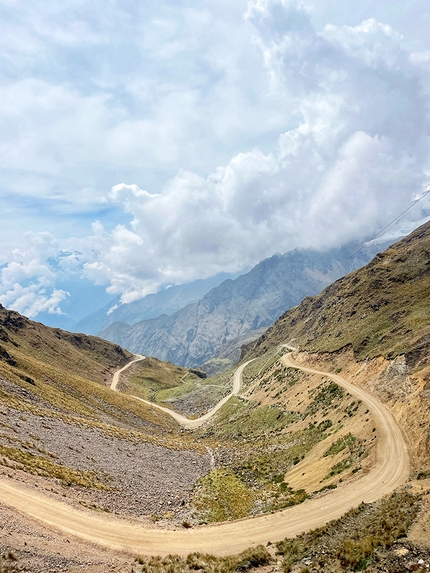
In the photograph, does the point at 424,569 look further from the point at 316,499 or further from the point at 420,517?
the point at 316,499

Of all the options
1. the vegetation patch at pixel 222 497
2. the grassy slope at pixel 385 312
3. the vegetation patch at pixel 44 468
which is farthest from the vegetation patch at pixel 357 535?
the grassy slope at pixel 385 312

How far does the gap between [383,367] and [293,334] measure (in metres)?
103

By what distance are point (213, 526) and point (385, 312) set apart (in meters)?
73.4

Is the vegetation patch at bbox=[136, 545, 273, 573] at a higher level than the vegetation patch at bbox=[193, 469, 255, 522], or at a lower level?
higher

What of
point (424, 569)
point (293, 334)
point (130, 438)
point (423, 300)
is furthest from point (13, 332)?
point (424, 569)

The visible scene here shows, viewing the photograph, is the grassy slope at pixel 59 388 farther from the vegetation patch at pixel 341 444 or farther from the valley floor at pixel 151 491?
the vegetation patch at pixel 341 444

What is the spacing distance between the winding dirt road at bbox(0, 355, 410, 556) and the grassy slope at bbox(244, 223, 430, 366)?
2969 cm

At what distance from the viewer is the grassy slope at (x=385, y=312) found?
2559 inches

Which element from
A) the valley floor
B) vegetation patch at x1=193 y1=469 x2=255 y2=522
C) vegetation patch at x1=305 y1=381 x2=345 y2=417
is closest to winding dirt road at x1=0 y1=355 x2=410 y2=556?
the valley floor

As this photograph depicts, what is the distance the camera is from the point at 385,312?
8594 centimetres

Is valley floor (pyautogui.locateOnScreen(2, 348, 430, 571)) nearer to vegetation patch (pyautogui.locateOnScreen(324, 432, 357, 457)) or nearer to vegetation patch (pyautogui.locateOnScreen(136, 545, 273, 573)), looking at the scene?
vegetation patch (pyautogui.locateOnScreen(136, 545, 273, 573))

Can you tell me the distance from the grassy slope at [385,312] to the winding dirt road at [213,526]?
2969 centimetres

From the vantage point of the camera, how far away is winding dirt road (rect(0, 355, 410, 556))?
25047mm

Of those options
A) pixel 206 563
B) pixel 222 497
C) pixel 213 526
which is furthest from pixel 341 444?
pixel 206 563
